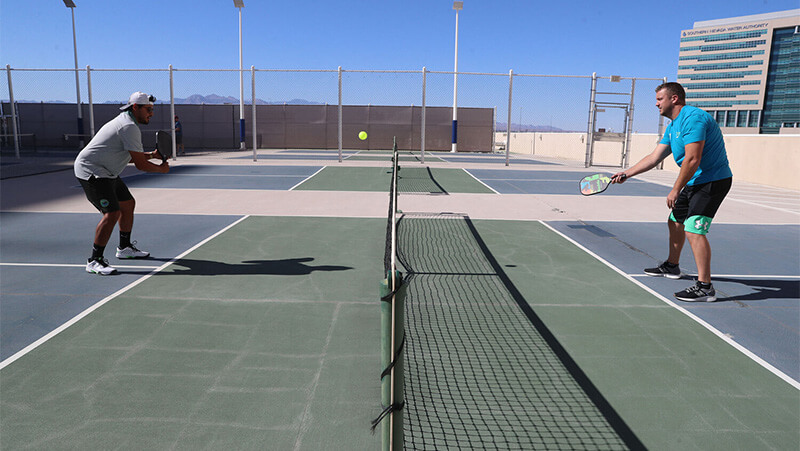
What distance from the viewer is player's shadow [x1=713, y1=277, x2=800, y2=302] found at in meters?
5.42

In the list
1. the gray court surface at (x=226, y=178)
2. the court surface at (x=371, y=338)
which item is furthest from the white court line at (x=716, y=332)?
the gray court surface at (x=226, y=178)

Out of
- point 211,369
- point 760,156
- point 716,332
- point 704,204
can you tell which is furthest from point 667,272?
point 760,156

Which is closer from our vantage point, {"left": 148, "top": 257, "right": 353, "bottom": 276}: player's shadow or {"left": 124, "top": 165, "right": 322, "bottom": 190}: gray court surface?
{"left": 148, "top": 257, "right": 353, "bottom": 276}: player's shadow

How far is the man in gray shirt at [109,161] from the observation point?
5656 millimetres

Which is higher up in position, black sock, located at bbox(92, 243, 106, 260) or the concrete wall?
the concrete wall

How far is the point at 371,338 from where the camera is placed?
421 cm

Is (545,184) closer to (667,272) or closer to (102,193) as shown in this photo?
(667,272)

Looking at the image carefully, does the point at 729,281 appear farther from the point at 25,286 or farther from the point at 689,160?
the point at 25,286

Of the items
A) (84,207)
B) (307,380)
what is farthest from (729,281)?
(84,207)

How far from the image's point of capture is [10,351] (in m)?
3.85

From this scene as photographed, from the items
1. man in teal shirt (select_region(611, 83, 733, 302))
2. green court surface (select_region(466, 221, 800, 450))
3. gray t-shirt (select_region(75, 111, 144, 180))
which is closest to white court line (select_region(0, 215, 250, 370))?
gray t-shirt (select_region(75, 111, 144, 180))

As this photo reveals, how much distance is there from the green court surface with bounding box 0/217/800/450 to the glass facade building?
457ft

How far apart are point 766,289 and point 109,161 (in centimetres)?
718

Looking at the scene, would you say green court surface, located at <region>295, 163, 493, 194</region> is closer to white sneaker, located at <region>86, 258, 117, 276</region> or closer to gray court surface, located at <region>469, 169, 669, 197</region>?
gray court surface, located at <region>469, 169, 669, 197</region>
